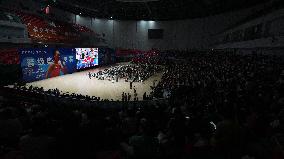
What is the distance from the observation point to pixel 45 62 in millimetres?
26203

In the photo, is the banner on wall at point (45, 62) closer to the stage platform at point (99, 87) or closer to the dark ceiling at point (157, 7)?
the stage platform at point (99, 87)

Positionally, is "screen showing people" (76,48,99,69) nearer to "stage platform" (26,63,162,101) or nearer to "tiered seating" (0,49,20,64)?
"stage platform" (26,63,162,101)

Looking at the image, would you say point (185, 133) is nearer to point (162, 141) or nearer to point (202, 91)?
point (162, 141)

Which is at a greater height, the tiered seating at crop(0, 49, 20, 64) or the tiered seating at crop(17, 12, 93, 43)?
the tiered seating at crop(17, 12, 93, 43)

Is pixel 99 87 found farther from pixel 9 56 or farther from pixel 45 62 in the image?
pixel 9 56

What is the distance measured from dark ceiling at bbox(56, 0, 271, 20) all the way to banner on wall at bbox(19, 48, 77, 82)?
37.9 feet

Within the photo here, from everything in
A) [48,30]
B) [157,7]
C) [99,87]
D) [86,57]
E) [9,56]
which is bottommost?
[99,87]

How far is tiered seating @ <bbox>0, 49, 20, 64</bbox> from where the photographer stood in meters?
20.4

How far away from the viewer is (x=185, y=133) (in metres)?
5.60

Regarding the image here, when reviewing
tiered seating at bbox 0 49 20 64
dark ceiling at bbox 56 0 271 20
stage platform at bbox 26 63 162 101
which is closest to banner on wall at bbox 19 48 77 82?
tiered seating at bbox 0 49 20 64

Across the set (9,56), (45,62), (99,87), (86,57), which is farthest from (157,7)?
(9,56)

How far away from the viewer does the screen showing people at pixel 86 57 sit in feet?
109

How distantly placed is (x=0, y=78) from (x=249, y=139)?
20.2 meters

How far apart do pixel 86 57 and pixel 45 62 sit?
936 cm
